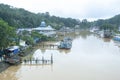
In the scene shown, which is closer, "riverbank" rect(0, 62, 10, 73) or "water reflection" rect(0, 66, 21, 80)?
"water reflection" rect(0, 66, 21, 80)

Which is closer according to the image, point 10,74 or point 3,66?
point 10,74

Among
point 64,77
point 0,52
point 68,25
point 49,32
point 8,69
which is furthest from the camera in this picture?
point 68,25

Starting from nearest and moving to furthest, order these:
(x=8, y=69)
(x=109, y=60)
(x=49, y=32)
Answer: (x=8, y=69)
(x=109, y=60)
(x=49, y=32)

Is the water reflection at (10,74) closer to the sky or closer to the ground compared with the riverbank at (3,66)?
closer to the ground

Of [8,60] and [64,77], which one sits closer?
[64,77]

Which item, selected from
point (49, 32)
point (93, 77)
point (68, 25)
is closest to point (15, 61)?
point (93, 77)

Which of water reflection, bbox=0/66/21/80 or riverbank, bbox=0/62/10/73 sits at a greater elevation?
riverbank, bbox=0/62/10/73

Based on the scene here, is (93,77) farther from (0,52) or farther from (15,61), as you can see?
(0,52)

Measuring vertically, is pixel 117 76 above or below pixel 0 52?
below

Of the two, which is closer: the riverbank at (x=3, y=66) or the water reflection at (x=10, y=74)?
the water reflection at (x=10, y=74)

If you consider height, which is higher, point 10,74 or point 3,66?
point 3,66
